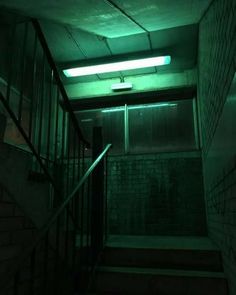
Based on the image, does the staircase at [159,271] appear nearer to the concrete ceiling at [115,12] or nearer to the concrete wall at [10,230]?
the concrete wall at [10,230]

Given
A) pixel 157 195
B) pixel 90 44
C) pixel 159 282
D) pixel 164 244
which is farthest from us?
pixel 157 195

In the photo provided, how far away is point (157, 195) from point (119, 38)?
104 inches

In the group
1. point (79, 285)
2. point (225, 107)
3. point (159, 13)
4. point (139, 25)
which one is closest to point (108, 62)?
point (139, 25)

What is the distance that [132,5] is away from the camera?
305 centimetres

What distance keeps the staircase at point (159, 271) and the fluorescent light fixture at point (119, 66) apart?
10.2 feet

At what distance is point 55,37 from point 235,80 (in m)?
3.54

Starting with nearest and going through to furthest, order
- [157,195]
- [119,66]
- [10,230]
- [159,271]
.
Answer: [10,230]
[159,271]
[157,195]
[119,66]

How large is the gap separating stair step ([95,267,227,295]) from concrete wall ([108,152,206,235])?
209 centimetres

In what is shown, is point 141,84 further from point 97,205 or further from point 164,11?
point 97,205

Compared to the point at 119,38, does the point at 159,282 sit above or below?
below

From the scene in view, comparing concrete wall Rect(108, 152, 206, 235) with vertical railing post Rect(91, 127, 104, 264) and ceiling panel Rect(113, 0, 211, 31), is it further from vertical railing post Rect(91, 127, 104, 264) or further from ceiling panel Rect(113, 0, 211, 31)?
ceiling panel Rect(113, 0, 211, 31)

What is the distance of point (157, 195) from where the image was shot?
4.76 metres

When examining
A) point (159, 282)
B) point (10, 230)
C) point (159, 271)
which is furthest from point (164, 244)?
point (10, 230)

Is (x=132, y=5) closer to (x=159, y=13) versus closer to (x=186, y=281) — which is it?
(x=159, y=13)
